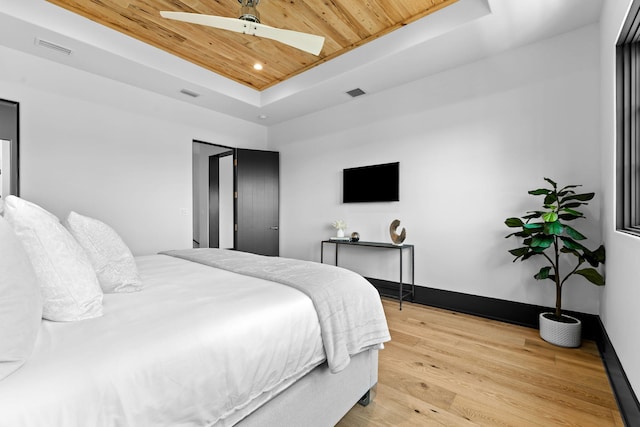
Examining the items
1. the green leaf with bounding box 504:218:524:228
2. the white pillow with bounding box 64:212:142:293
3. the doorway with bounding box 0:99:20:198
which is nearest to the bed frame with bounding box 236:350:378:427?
the white pillow with bounding box 64:212:142:293

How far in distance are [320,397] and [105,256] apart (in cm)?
124

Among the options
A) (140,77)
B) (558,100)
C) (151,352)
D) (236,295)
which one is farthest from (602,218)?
(140,77)

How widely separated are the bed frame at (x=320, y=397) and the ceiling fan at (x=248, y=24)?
83.4 inches

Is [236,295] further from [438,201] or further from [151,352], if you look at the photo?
[438,201]

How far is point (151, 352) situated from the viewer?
85cm

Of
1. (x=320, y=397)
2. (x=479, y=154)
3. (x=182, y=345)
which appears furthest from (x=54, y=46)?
(x=479, y=154)

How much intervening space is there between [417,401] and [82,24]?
412 centimetres

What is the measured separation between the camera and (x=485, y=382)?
1923 mm

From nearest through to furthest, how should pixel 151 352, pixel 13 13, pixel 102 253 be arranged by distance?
pixel 151 352, pixel 102 253, pixel 13 13

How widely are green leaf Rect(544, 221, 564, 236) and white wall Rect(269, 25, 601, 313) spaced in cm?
51

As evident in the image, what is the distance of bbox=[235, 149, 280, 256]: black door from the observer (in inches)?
Result: 189

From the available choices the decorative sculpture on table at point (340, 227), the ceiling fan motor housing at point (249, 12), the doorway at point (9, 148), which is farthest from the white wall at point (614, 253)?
the doorway at point (9, 148)

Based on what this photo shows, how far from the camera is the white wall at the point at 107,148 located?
300cm

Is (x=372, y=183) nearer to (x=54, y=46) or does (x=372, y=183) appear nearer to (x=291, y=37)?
(x=291, y=37)
